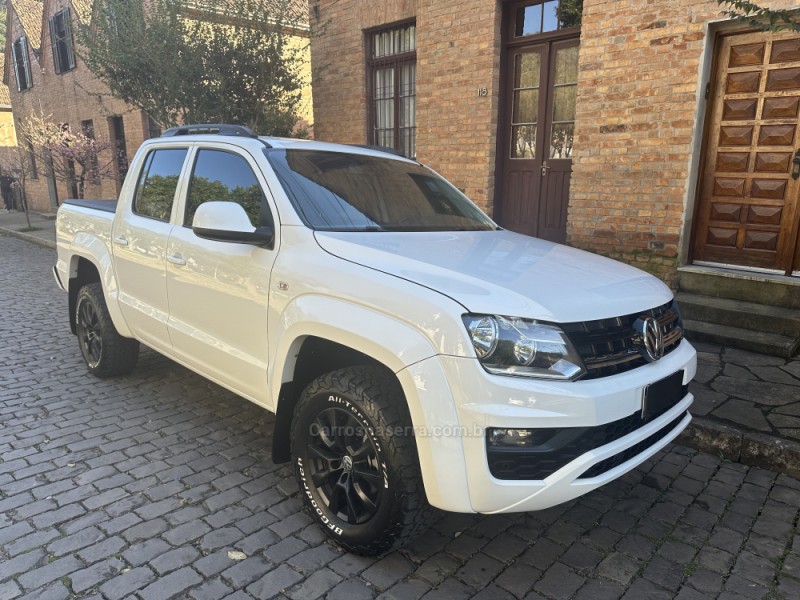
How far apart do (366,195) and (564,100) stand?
4.80 metres

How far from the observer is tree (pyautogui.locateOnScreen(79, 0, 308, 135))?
870 centimetres

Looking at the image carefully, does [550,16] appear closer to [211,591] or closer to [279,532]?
[279,532]

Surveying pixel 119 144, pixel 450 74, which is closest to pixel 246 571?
pixel 450 74

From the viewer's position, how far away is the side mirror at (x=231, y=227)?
2.82 meters

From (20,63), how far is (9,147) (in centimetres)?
636

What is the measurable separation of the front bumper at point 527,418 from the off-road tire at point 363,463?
21 centimetres

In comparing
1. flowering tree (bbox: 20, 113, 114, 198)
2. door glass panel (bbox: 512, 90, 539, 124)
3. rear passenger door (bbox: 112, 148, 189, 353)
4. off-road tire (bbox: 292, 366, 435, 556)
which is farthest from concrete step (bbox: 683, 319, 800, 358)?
flowering tree (bbox: 20, 113, 114, 198)

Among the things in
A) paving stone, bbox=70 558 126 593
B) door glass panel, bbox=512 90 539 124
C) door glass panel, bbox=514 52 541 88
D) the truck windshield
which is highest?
door glass panel, bbox=514 52 541 88

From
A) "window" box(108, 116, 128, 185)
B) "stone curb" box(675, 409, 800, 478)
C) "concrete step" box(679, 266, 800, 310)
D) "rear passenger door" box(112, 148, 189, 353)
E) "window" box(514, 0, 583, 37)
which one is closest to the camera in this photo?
"stone curb" box(675, 409, 800, 478)

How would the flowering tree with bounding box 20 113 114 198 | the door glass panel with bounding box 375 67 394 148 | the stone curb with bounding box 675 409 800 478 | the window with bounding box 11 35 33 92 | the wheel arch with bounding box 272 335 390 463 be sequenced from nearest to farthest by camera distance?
1. the wheel arch with bounding box 272 335 390 463
2. the stone curb with bounding box 675 409 800 478
3. the door glass panel with bounding box 375 67 394 148
4. the flowering tree with bounding box 20 113 114 198
5. the window with bounding box 11 35 33 92

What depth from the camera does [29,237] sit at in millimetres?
14391

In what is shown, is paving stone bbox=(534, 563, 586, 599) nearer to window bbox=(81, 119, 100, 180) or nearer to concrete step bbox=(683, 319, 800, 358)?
concrete step bbox=(683, 319, 800, 358)

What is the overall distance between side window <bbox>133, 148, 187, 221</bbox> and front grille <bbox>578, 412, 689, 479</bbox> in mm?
3038

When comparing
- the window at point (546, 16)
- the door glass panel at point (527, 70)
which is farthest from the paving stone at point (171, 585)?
the window at point (546, 16)
